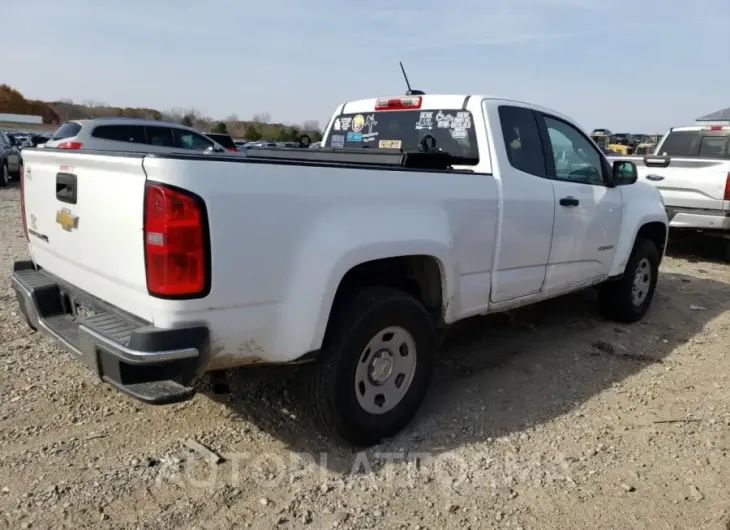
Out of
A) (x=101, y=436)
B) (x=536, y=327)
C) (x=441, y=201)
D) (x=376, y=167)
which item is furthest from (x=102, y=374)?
(x=536, y=327)

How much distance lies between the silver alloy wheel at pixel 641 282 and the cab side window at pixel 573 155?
47.6 inches

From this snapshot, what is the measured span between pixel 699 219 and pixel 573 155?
4.99m

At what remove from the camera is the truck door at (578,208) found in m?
4.49

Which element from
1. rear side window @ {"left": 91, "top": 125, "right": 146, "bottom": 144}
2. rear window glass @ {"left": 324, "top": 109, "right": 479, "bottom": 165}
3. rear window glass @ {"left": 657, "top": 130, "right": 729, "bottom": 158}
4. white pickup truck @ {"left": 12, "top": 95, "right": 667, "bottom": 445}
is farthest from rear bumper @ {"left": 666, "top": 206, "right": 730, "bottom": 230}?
rear side window @ {"left": 91, "top": 125, "right": 146, "bottom": 144}

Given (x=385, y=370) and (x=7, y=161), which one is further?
(x=7, y=161)

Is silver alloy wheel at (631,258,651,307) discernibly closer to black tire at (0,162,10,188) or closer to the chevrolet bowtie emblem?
the chevrolet bowtie emblem

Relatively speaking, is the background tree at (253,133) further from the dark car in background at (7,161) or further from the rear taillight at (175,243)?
the rear taillight at (175,243)

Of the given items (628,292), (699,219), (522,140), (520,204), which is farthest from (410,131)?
(699,219)

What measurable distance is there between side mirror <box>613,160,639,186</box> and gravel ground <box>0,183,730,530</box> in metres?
1.47

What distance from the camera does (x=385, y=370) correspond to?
11.1ft

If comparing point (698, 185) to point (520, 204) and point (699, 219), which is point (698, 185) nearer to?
point (699, 219)

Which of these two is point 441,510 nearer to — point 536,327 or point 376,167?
point 376,167

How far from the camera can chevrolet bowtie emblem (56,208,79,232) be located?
9.96ft

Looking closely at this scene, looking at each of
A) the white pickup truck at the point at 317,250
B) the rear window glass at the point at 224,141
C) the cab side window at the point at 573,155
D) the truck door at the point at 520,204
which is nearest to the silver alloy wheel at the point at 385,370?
the white pickup truck at the point at 317,250
